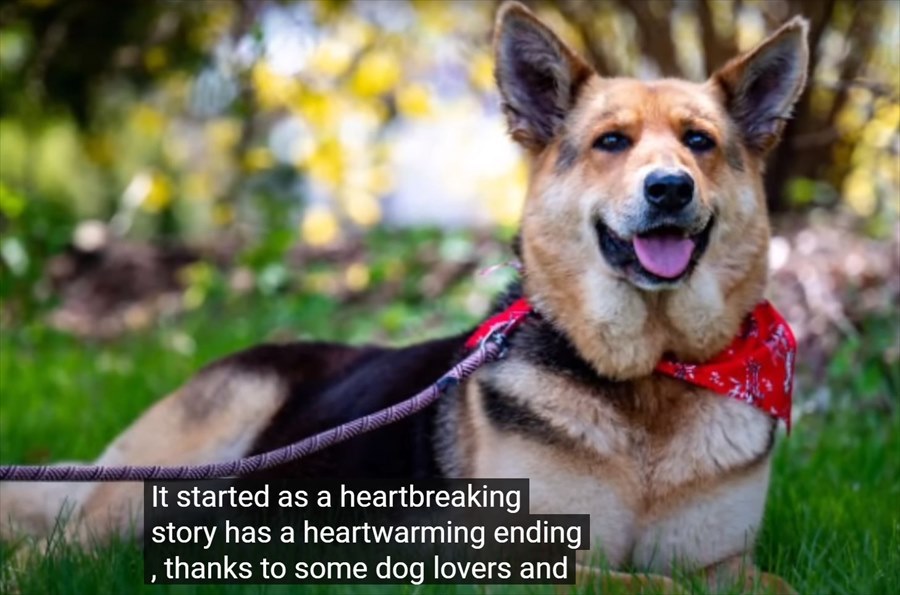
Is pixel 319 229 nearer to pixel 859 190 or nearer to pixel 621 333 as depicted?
pixel 859 190

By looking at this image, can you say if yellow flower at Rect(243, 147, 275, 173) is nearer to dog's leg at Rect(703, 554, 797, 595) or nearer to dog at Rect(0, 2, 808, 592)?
dog at Rect(0, 2, 808, 592)

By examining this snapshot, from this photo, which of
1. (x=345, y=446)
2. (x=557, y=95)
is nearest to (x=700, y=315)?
(x=557, y=95)

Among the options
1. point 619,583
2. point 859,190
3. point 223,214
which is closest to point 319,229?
point 223,214

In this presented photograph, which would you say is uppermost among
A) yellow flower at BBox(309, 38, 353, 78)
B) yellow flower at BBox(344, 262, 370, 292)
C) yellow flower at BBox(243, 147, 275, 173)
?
yellow flower at BBox(309, 38, 353, 78)

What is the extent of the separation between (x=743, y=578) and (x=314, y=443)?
4.21ft

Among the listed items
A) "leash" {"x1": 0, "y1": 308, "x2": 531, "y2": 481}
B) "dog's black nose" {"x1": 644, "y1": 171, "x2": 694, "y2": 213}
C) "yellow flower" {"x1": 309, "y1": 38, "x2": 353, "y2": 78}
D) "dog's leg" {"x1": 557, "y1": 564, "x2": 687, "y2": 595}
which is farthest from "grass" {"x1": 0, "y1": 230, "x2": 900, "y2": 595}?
"yellow flower" {"x1": 309, "y1": 38, "x2": 353, "y2": 78}

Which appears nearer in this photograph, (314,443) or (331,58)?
(314,443)

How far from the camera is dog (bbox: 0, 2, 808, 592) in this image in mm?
3713

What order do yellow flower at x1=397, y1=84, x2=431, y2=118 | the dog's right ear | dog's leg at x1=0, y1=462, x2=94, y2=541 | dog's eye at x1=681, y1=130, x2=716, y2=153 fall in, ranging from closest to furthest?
1. dog's eye at x1=681, y1=130, x2=716, y2=153
2. the dog's right ear
3. dog's leg at x1=0, y1=462, x2=94, y2=541
4. yellow flower at x1=397, y1=84, x2=431, y2=118

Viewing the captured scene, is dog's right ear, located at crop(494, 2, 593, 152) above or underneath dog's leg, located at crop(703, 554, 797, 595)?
above

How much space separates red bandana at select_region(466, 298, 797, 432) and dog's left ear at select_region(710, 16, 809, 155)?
1.87ft

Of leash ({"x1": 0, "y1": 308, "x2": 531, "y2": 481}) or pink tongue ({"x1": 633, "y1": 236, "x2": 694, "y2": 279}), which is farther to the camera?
pink tongue ({"x1": 633, "y1": 236, "x2": 694, "y2": 279})

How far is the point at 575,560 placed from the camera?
3574 millimetres

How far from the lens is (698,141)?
13.2 ft
